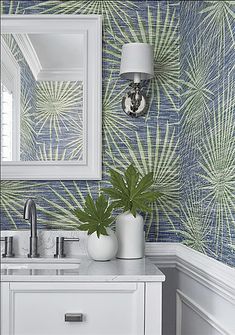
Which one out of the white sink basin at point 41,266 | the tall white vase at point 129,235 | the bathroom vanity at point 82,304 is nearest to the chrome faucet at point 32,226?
the white sink basin at point 41,266

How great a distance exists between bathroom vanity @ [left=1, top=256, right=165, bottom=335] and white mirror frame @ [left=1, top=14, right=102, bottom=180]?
2.39 feet

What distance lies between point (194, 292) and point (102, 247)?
0.43 m

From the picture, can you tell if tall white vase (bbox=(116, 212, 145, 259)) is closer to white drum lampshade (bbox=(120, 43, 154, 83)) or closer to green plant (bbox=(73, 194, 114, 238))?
green plant (bbox=(73, 194, 114, 238))

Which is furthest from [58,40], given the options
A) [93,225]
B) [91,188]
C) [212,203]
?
[212,203]

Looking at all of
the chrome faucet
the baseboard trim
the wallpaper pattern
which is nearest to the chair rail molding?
the baseboard trim

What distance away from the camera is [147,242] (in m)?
2.65

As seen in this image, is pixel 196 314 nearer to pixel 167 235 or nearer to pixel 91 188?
pixel 167 235

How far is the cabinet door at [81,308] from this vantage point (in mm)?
1986

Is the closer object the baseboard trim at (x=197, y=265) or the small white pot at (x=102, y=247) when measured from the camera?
the baseboard trim at (x=197, y=265)

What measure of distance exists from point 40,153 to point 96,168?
280 mm

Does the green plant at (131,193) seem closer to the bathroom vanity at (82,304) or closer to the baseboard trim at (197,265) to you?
the baseboard trim at (197,265)

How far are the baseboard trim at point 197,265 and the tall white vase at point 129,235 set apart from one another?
0.69 feet

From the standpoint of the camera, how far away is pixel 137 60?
8.30ft

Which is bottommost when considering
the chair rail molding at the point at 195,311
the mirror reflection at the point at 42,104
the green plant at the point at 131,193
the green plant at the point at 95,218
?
the chair rail molding at the point at 195,311
